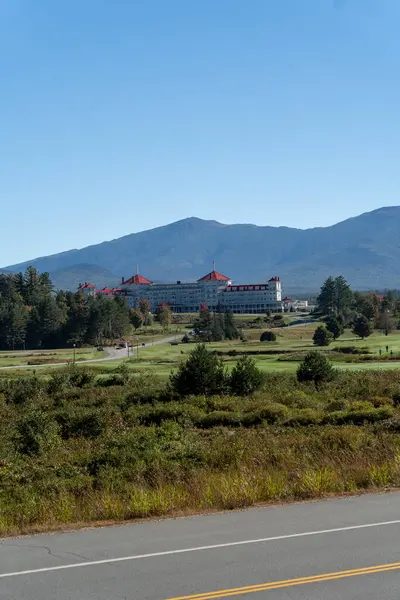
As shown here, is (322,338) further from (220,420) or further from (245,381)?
(220,420)

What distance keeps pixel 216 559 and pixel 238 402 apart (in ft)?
61.7

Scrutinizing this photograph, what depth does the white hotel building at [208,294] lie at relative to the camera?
180625 millimetres

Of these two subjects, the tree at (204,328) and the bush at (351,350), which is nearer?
the bush at (351,350)

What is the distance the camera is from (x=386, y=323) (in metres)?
89.7

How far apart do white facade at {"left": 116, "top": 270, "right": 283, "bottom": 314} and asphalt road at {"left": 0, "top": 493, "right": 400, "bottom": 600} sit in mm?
165847

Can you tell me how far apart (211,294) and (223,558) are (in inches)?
7145

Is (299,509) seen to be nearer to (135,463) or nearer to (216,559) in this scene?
(216,559)

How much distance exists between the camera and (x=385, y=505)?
9.75 m

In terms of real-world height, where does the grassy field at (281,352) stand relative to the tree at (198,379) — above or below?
below

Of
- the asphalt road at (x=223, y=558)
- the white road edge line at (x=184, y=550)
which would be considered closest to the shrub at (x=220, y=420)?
the asphalt road at (x=223, y=558)

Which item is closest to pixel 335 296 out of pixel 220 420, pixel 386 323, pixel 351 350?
pixel 386 323

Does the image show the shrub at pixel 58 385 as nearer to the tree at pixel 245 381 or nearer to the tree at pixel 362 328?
the tree at pixel 245 381

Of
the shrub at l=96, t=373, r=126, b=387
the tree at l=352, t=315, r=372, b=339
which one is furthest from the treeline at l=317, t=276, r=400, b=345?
the shrub at l=96, t=373, r=126, b=387

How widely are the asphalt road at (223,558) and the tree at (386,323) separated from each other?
82.1m
